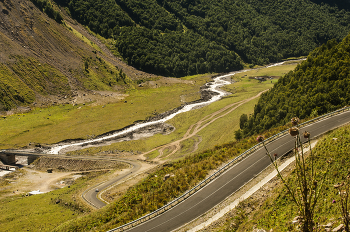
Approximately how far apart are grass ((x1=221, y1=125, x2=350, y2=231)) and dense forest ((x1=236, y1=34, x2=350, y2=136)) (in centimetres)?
2969

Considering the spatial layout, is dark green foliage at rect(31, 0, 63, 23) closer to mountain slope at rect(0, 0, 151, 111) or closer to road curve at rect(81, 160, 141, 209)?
mountain slope at rect(0, 0, 151, 111)

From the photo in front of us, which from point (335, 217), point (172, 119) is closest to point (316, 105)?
point (335, 217)

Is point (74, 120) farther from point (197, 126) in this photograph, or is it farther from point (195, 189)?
point (195, 189)

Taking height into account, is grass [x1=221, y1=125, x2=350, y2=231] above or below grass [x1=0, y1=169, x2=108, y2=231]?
above

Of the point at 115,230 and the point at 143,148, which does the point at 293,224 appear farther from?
the point at 143,148

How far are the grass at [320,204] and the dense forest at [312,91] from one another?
29.7m

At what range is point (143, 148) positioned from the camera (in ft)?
284

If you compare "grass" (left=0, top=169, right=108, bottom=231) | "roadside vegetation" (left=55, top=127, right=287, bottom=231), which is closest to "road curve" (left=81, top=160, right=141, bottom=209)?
"grass" (left=0, top=169, right=108, bottom=231)

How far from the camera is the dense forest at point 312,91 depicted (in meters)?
Result: 59.9

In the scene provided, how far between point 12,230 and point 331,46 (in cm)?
9370

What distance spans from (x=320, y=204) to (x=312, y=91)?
5046 centimetres

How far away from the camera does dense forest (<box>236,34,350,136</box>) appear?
59906 mm

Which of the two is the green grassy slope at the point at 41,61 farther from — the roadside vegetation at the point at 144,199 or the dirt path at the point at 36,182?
the roadside vegetation at the point at 144,199

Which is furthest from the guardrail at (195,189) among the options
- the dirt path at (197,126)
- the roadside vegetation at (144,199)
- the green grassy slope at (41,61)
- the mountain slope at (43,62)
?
the mountain slope at (43,62)
